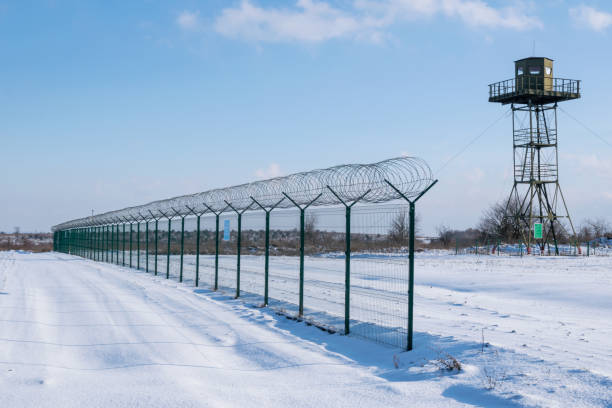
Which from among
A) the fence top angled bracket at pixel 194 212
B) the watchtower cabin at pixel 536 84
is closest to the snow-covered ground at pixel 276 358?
the fence top angled bracket at pixel 194 212

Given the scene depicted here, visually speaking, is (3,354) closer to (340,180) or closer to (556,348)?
(340,180)

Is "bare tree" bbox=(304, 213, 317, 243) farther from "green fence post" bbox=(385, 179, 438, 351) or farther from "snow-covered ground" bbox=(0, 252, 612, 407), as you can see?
"green fence post" bbox=(385, 179, 438, 351)

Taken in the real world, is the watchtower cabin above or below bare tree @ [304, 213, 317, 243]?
above

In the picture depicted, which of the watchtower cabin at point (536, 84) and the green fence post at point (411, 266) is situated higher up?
the watchtower cabin at point (536, 84)

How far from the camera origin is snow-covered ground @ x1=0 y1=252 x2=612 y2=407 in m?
5.69

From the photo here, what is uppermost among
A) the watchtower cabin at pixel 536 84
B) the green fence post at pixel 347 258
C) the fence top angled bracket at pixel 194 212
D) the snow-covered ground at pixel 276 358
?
the watchtower cabin at pixel 536 84

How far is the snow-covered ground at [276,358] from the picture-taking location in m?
5.69

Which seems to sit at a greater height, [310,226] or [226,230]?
[310,226]

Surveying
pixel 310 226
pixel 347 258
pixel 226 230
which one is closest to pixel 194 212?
pixel 226 230

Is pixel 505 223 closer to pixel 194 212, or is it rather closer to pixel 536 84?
pixel 536 84

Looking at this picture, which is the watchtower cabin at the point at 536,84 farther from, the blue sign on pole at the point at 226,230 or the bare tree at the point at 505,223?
the blue sign on pole at the point at 226,230

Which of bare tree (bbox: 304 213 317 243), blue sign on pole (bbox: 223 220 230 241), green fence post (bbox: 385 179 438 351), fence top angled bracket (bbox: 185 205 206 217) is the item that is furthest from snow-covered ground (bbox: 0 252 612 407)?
fence top angled bracket (bbox: 185 205 206 217)

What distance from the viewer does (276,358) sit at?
766cm

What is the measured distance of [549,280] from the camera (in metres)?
18.9
